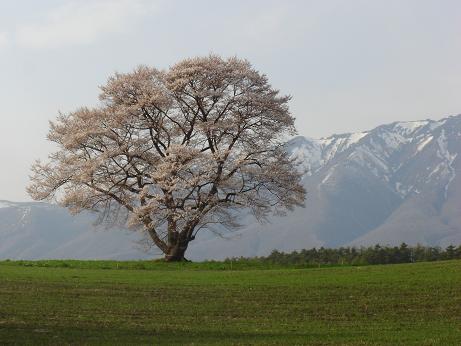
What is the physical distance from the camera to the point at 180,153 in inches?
2092

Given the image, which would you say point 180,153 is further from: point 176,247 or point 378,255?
point 378,255

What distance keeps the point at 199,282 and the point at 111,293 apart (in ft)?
21.6

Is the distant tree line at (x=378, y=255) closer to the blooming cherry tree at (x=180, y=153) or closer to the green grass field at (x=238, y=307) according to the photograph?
the blooming cherry tree at (x=180, y=153)

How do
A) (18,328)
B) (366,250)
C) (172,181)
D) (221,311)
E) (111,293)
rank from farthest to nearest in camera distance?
(366,250), (172,181), (111,293), (221,311), (18,328)

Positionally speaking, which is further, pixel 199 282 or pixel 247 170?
pixel 247 170

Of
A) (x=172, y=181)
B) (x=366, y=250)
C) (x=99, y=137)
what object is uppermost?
(x=99, y=137)

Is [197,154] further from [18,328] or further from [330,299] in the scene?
[18,328]

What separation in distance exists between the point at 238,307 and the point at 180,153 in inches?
1043

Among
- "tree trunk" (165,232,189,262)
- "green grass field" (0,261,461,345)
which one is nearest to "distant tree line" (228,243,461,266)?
"tree trunk" (165,232,189,262)

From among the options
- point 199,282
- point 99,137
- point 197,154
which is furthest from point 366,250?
point 199,282

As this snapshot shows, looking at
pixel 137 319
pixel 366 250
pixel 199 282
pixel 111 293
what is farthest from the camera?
pixel 366 250

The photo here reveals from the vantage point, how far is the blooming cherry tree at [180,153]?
53.8m

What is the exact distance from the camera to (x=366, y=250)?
6819 cm

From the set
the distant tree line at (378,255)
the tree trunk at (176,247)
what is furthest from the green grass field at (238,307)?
the distant tree line at (378,255)
